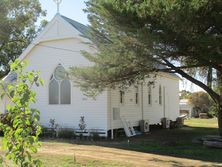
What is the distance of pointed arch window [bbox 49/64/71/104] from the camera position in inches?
859

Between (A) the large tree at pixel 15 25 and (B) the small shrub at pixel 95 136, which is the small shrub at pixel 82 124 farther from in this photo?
(A) the large tree at pixel 15 25

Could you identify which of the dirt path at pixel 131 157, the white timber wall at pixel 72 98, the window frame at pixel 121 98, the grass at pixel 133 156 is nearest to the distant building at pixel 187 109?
the window frame at pixel 121 98

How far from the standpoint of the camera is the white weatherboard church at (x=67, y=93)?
2062 cm

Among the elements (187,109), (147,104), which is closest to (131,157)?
(147,104)

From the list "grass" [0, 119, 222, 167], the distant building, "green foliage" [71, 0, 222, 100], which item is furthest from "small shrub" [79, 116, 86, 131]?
the distant building

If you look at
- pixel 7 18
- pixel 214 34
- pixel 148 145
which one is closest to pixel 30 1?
pixel 7 18

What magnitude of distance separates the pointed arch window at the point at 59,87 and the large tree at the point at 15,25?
680 inches

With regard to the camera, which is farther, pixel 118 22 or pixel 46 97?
pixel 46 97

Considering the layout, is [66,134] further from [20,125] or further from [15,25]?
[15,25]

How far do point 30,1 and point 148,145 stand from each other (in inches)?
1118

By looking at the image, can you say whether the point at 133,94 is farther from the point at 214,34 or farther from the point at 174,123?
the point at 214,34

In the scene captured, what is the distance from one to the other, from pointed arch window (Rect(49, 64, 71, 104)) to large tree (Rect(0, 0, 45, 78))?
680 inches

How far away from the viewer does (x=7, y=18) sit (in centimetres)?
3856

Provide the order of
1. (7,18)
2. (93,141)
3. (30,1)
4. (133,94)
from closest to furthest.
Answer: (93,141) < (133,94) < (7,18) < (30,1)
